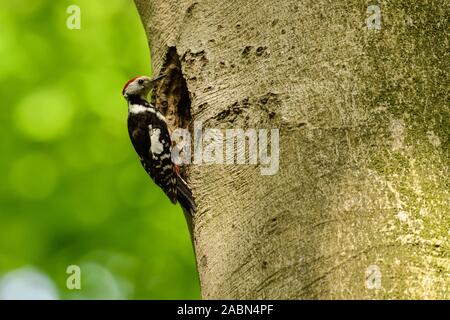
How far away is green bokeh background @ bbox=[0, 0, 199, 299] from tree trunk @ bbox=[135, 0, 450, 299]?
3.48 metres

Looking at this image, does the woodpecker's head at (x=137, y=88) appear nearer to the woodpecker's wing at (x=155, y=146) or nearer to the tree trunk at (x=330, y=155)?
the woodpecker's wing at (x=155, y=146)

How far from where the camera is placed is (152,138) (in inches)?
207

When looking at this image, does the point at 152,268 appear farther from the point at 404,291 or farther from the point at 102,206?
the point at 404,291

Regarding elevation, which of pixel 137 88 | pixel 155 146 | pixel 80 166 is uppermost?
pixel 137 88

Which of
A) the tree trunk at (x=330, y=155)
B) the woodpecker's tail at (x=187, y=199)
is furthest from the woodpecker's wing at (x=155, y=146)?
the tree trunk at (x=330, y=155)

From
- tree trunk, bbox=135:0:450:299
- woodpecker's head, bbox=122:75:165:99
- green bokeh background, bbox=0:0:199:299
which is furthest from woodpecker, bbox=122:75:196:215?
tree trunk, bbox=135:0:450:299

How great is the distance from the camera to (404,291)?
2307 mm

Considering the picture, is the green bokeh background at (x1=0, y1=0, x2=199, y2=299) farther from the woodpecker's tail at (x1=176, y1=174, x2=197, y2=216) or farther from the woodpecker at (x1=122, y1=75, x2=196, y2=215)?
the woodpecker's tail at (x1=176, y1=174, x2=197, y2=216)

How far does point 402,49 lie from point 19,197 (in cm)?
485

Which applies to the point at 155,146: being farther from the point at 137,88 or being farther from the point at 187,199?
the point at 187,199

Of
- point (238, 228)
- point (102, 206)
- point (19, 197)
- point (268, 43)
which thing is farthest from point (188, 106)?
point (19, 197)

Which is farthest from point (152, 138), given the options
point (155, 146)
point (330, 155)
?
point (330, 155)

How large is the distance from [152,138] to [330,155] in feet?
9.24

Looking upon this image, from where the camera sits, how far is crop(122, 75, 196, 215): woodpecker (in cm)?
462
